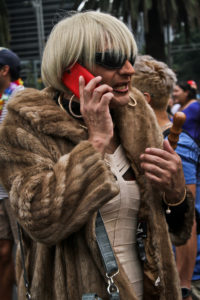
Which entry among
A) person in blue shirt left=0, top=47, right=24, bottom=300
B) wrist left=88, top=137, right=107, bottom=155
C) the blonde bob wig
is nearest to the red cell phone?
the blonde bob wig

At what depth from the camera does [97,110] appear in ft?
7.28

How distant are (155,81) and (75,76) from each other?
1651 millimetres

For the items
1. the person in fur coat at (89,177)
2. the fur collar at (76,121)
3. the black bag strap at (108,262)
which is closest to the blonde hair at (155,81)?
the fur collar at (76,121)

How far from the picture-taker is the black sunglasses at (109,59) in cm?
237

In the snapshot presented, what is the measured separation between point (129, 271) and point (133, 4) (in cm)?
1186

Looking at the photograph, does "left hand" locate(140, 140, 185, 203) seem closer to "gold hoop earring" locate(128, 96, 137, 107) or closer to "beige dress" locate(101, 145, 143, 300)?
"beige dress" locate(101, 145, 143, 300)

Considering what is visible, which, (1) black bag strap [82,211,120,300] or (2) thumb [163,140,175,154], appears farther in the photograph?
(2) thumb [163,140,175,154]

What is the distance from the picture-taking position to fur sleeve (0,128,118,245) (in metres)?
2.08

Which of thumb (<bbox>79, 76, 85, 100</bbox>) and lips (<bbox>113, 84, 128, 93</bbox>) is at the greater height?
thumb (<bbox>79, 76, 85, 100</bbox>)

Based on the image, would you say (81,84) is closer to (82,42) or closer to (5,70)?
(82,42)

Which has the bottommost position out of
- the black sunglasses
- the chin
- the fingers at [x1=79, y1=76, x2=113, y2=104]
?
the chin

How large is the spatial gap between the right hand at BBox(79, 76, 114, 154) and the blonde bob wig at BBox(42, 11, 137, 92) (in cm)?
18

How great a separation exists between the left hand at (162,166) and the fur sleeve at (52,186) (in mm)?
237

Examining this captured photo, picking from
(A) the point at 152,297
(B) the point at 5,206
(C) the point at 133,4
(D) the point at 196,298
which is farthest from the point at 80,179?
(C) the point at 133,4
